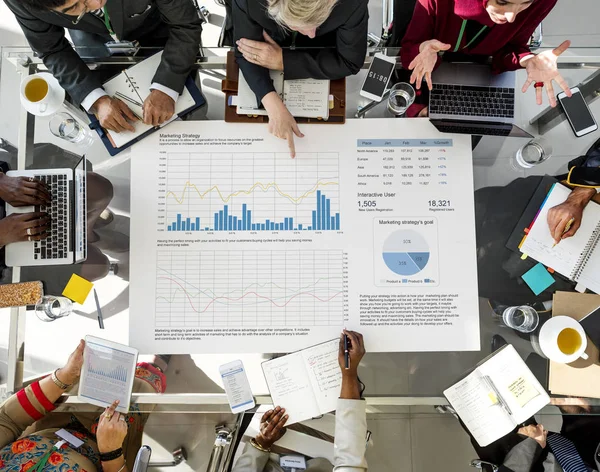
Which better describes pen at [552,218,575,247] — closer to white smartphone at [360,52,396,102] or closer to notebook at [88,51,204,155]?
white smartphone at [360,52,396,102]

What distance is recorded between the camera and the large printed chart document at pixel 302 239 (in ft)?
5.68

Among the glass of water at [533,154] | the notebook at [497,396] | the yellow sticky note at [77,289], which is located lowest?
the notebook at [497,396]

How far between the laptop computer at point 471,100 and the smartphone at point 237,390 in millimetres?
1195

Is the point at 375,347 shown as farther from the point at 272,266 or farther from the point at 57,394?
the point at 57,394

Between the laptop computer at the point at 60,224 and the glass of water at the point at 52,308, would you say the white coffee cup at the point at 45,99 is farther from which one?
the glass of water at the point at 52,308

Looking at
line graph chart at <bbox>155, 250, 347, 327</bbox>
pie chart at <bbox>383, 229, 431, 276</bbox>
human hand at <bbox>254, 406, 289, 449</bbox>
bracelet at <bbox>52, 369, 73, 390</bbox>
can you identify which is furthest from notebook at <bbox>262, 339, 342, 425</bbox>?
bracelet at <bbox>52, 369, 73, 390</bbox>

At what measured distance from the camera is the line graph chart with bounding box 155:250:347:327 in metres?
1.73

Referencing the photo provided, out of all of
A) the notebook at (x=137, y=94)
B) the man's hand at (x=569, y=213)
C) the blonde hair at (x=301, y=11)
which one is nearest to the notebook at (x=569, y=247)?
the man's hand at (x=569, y=213)

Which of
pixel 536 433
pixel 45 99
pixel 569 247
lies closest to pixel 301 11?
pixel 45 99

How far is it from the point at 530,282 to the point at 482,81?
79 centimetres

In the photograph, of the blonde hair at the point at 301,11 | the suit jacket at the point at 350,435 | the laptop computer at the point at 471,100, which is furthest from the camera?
the laptop computer at the point at 471,100

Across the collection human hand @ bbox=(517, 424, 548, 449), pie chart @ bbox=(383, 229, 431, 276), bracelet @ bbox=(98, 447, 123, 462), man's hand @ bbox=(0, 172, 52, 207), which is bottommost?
bracelet @ bbox=(98, 447, 123, 462)

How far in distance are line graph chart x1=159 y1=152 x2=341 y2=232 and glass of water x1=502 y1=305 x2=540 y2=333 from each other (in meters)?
0.71

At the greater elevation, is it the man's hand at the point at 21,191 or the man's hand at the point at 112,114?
the man's hand at the point at 112,114
